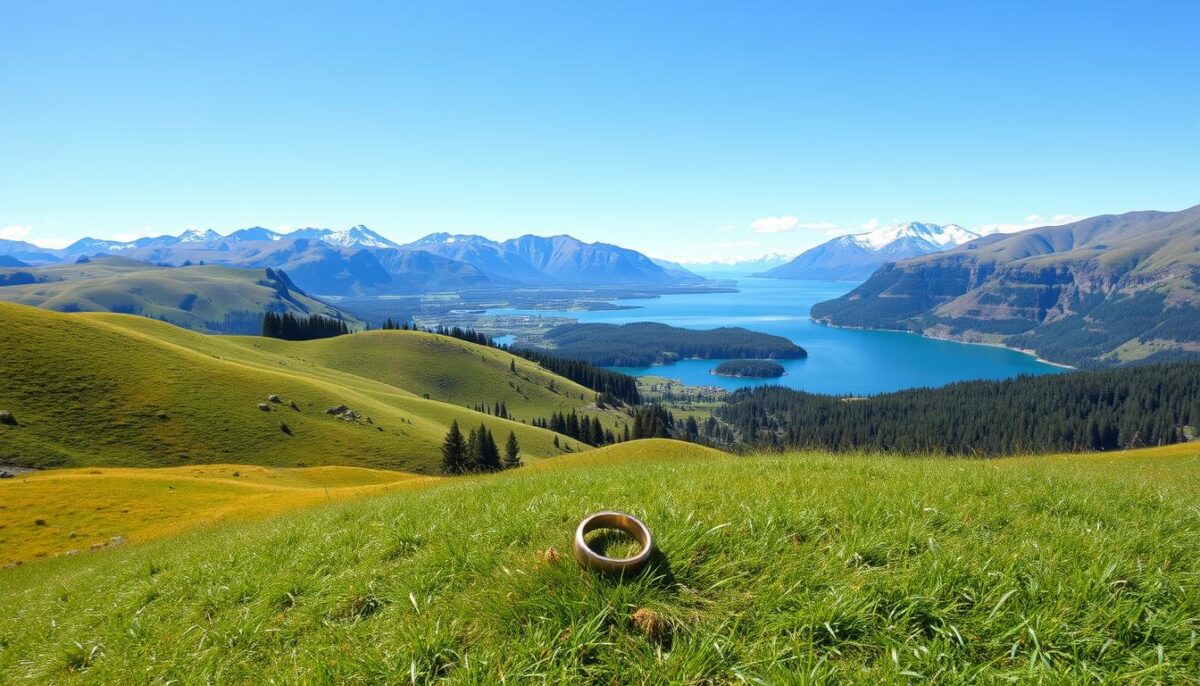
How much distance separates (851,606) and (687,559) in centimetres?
146

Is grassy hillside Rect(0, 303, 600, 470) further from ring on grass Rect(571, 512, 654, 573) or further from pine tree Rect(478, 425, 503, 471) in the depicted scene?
ring on grass Rect(571, 512, 654, 573)

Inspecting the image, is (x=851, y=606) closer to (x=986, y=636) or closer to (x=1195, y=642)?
(x=986, y=636)

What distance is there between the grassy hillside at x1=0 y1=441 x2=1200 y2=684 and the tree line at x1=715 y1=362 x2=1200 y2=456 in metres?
126

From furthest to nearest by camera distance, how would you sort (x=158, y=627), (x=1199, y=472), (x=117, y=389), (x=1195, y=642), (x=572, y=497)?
(x=117, y=389)
(x=1199, y=472)
(x=572, y=497)
(x=158, y=627)
(x=1195, y=642)

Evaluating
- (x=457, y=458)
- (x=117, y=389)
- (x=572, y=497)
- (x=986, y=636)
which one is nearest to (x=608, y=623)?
(x=986, y=636)

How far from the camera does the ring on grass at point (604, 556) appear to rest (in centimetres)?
465

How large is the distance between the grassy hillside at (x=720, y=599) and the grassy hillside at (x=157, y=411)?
60096mm

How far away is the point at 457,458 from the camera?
63.1m

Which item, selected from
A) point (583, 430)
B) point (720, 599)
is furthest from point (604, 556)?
point (583, 430)

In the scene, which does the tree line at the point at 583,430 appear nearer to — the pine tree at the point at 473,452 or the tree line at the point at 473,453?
the tree line at the point at 473,453

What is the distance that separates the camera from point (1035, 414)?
461 ft

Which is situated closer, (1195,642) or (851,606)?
(1195,642)

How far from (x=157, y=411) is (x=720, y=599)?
251ft

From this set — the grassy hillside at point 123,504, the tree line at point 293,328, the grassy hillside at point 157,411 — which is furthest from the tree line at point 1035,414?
the tree line at point 293,328
